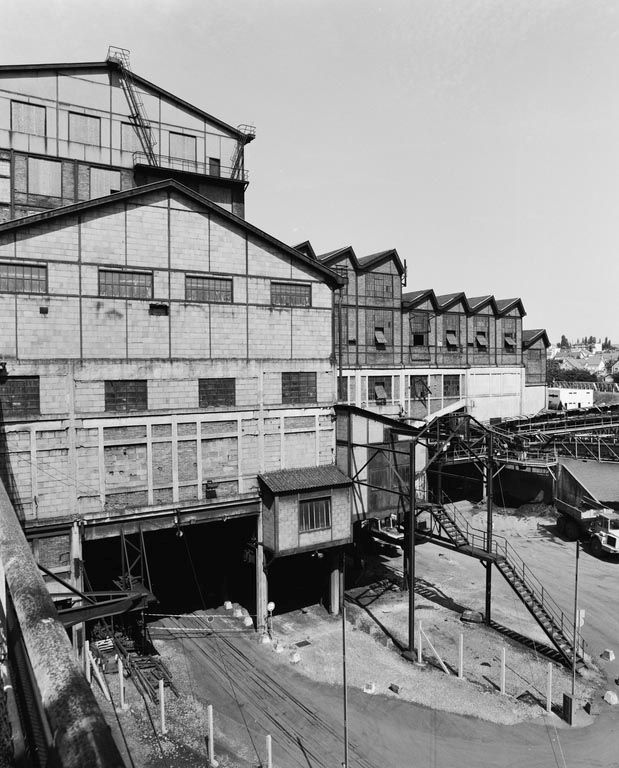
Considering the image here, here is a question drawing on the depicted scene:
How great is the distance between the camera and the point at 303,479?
26156 millimetres

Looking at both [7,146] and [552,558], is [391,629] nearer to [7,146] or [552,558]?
[552,558]

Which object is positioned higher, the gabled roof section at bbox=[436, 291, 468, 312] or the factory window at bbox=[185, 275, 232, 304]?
the gabled roof section at bbox=[436, 291, 468, 312]

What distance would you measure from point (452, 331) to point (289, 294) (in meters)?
28.5

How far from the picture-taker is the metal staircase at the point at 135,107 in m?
33.5

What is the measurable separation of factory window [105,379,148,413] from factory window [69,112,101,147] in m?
17.6

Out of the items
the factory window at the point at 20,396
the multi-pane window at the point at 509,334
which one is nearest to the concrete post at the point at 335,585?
the factory window at the point at 20,396

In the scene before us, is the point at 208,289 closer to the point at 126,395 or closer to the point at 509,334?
the point at 126,395

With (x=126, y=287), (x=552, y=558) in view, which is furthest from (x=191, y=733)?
(x=552, y=558)

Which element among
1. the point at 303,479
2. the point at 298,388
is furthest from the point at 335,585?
the point at 298,388

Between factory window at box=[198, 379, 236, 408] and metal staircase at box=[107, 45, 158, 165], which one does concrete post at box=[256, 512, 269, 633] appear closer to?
factory window at box=[198, 379, 236, 408]

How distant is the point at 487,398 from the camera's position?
5403cm

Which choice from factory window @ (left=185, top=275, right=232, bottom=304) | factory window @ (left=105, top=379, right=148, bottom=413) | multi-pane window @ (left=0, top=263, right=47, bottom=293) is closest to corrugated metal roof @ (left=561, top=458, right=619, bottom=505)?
factory window @ (left=185, top=275, right=232, bottom=304)

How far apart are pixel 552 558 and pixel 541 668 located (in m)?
16.2

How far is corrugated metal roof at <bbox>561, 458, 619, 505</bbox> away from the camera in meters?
45.5
